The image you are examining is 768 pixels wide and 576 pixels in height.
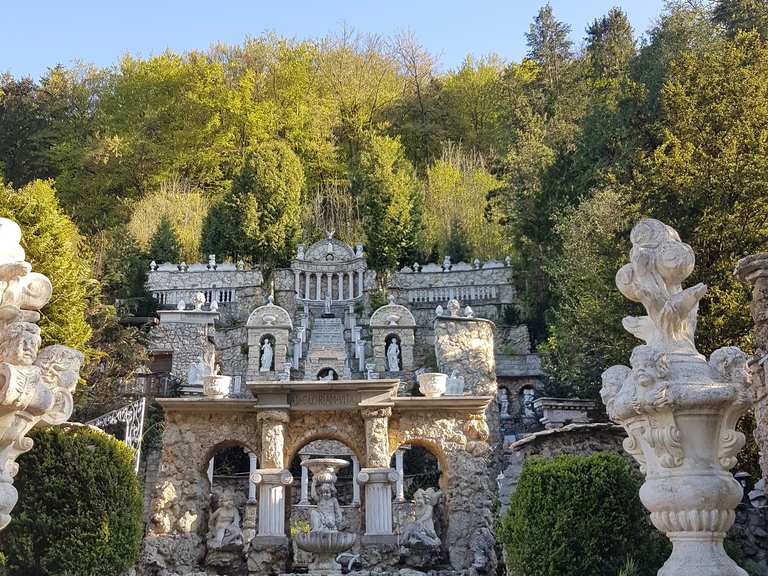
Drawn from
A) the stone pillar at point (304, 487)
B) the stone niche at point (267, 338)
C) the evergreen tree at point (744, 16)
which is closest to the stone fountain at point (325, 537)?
the stone pillar at point (304, 487)

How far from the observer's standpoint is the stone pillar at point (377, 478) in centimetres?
1296

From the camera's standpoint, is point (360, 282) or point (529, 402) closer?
point (529, 402)

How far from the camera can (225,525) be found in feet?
43.3

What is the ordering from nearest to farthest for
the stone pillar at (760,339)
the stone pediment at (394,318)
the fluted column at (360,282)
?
the stone pillar at (760,339), the stone pediment at (394,318), the fluted column at (360,282)

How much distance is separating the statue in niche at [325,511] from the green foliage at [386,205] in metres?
22.6

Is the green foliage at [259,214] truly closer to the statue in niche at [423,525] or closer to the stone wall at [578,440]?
the statue in niche at [423,525]

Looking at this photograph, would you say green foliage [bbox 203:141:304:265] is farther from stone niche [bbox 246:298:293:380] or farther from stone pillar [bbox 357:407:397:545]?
stone pillar [bbox 357:407:397:545]

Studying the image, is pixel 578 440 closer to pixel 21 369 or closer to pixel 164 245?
pixel 21 369

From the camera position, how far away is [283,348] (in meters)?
28.9

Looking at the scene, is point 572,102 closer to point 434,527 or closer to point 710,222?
point 710,222

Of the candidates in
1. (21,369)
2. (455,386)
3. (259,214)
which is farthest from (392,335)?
(21,369)

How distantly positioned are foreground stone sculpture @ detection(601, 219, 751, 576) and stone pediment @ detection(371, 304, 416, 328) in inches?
914

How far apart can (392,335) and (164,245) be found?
37.1 ft

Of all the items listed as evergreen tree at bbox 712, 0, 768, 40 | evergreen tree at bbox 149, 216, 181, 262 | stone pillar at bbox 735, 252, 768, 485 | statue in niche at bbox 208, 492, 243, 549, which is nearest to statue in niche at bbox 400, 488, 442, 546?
statue in niche at bbox 208, 492, 243, 549
